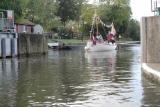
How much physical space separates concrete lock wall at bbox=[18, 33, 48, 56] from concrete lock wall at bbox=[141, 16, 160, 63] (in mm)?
38117

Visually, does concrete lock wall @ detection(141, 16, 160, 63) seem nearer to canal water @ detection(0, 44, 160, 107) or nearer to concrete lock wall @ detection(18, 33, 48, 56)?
canal water @ detection(0, 44, 160, 107)

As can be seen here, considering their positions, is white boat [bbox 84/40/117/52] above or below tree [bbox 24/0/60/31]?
below

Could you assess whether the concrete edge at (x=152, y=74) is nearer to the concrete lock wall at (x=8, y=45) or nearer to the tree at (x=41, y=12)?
the concrete lock wall at (x=8, y=45)

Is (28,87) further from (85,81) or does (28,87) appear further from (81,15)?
(81,15)

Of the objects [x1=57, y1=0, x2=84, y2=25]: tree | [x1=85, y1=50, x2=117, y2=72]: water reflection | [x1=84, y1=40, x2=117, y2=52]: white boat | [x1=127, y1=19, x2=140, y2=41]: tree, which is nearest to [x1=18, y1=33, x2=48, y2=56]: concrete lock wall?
[x1=84, y1=40, x2=117, y2=52]: white boat

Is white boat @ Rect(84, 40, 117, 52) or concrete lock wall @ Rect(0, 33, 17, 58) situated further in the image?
white boat @ Rect(84, 40, 117, 52)

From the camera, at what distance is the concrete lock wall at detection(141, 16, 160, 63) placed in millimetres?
28234

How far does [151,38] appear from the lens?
28.6 m

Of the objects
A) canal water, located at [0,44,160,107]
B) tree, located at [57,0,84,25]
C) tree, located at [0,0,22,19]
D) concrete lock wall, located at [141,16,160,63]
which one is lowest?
canal water, located at [0,44,160,107]

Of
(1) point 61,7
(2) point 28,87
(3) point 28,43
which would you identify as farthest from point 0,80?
(1) point 61,7

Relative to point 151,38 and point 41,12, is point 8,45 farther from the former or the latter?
point 41,12

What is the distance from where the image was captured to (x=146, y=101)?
18.1 meters

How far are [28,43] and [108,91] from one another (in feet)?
159

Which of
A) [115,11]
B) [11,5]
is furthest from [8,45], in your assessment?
[115,11]
